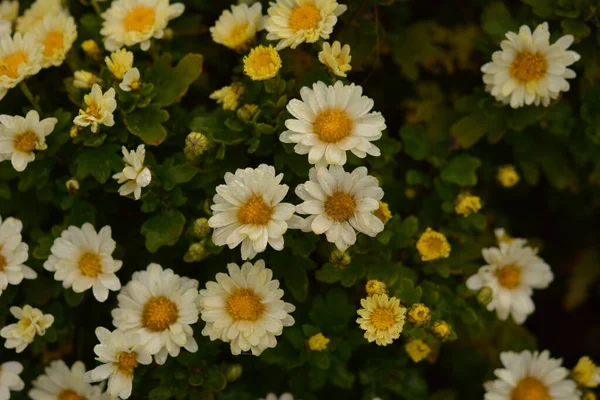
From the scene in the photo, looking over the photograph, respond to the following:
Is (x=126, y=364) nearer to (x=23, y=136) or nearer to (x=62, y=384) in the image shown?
(x=62, y=384)

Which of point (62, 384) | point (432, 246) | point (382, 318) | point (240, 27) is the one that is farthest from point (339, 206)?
point (62, 384)

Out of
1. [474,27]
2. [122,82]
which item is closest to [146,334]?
[122,82]

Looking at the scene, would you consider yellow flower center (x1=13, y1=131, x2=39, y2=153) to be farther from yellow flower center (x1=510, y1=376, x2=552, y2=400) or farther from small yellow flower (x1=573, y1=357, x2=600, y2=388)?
small yellow flower (x1=573, y1=357, x2=600, y2=388)

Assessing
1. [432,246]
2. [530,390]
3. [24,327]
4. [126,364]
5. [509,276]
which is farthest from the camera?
[509,276]

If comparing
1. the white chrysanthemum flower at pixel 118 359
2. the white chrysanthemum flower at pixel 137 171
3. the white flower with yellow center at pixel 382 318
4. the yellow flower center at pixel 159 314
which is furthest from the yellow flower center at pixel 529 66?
the white chrysanthemum flower at pixel 118 359

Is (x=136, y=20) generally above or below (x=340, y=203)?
above

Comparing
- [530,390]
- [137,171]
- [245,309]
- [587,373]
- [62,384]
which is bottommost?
[62,384]

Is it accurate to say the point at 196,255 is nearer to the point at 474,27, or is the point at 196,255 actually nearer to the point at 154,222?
the point at 154,222
